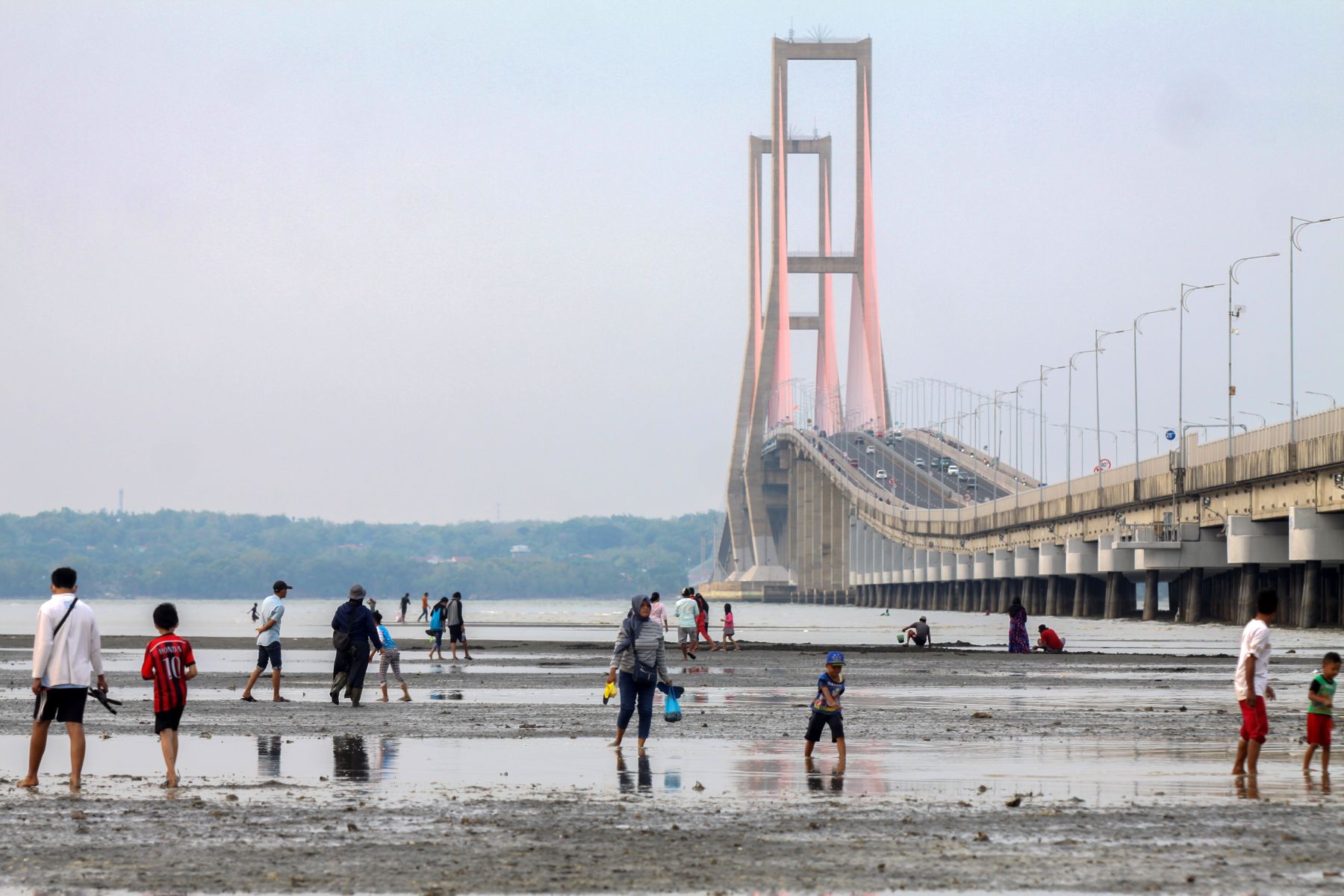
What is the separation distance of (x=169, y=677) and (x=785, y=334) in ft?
498

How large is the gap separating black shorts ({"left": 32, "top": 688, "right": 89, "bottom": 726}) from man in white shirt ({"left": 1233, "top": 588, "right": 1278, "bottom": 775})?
7955 millimetres

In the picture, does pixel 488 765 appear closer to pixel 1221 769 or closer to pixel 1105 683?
pixel 1221 769

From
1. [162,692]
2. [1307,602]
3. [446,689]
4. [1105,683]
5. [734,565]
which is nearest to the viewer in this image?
[162,692]

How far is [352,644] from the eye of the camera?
77.2 ft

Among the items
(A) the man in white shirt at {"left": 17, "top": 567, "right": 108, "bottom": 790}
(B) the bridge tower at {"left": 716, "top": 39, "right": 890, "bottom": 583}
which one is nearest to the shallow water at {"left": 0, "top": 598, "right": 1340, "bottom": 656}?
(A) the man in white shirt at {"left": 17, "top": 567, "right": 108, "bottom": 790}

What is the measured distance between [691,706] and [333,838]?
12.8 m

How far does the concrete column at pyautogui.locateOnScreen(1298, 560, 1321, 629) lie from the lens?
56938 millimetres

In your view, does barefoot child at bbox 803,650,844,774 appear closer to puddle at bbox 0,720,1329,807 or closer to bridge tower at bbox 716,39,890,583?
puddle at bbox 0,720,1329,807

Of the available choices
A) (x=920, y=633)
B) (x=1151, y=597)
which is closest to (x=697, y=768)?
(x=920, y=633)

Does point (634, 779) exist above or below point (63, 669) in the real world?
below

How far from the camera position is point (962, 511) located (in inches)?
4715

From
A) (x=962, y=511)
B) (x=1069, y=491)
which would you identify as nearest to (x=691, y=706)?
(x=1069, y=491)

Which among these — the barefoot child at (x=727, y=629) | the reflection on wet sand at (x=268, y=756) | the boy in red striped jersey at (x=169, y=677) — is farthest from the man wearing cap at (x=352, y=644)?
the barefoot child at (x=727, y=629)

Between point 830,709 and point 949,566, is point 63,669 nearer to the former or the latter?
point 830,709
